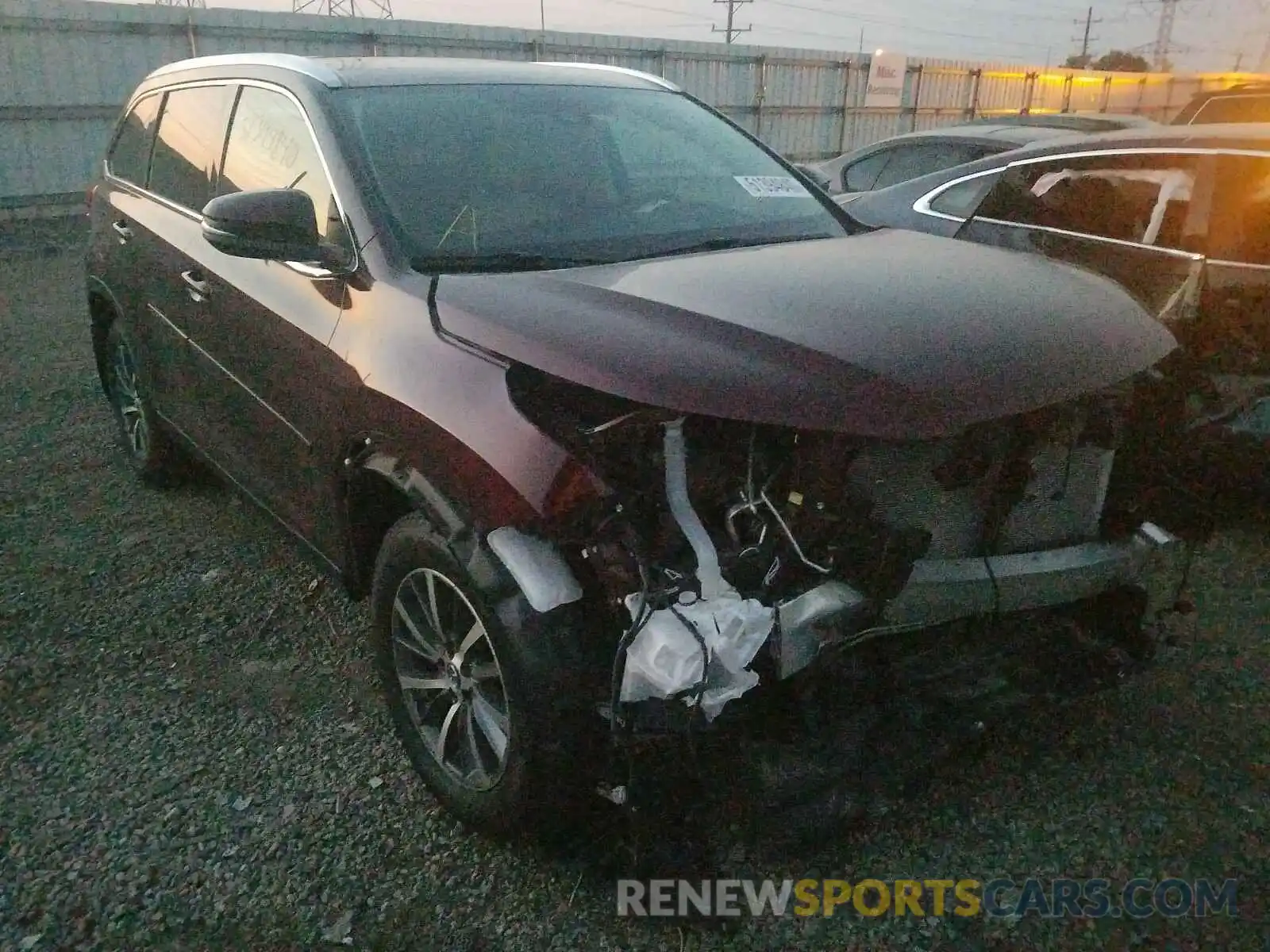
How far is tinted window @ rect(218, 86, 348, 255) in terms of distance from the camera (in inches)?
112

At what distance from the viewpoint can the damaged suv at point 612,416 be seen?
2.04 metres

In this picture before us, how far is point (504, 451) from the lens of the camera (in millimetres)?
2127

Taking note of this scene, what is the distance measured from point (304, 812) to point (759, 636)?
4.57ft

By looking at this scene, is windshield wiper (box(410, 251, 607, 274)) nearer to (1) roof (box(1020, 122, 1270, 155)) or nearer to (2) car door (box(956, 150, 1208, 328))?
(2) car door (box(956, 150, 1208, 328))

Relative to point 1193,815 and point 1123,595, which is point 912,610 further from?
point 1193,815

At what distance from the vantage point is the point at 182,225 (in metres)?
3.77

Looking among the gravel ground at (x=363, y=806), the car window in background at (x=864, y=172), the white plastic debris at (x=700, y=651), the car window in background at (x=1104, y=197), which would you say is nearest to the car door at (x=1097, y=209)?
the car window in background at (x=1104, y=197)

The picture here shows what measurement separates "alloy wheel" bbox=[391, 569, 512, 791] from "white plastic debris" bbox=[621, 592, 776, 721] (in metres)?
0.38

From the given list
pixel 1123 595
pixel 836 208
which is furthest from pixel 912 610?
pixel 836 208

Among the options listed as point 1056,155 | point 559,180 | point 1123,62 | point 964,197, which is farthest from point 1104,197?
point 1123,62

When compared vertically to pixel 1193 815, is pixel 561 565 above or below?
above

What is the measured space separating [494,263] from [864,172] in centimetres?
630

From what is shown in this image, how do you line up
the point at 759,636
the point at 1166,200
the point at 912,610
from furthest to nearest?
the point at 1166,200 < the point at 912,610 < the point at 759,636

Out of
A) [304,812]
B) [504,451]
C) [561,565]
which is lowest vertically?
[304,812]
